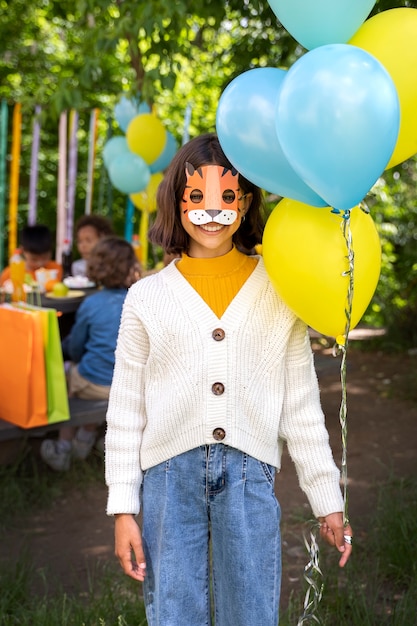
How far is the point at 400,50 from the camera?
1.64 metres

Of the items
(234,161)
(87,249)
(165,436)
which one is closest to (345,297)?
(234,161)

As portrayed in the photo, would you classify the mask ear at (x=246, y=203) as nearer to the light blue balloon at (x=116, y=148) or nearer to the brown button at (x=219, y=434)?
the brown button at (x=219, y=434)

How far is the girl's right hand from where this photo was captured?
1.78 m

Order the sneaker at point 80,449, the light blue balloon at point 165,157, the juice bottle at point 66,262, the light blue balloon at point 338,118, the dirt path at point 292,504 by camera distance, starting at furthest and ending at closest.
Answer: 1. the juice bottle at point 66,262
2. the light blue balloon at point 165,157
3. the sneaker at point 80,449
4. the dirt path at point 292,504
5. the light blue balloon at point 338,118

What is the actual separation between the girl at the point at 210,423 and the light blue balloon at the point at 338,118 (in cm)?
33

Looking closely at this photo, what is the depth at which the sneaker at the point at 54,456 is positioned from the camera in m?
4.04

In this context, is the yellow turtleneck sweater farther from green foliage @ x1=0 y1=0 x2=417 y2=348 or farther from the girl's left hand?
green foliage @ x1=0 y1=0 x2=417 y2=348

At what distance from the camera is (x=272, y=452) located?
71.6 inches

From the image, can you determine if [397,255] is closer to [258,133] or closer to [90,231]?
[90,231]

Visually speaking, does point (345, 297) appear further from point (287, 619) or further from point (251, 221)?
point (287, 619)

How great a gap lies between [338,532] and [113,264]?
2506 mm

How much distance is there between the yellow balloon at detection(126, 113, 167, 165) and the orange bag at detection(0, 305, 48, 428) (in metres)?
2.07

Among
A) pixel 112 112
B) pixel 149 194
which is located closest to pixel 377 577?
pixel 149 194

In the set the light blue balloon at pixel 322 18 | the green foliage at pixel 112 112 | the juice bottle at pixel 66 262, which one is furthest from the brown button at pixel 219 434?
the green foliage at pixel 112 112
